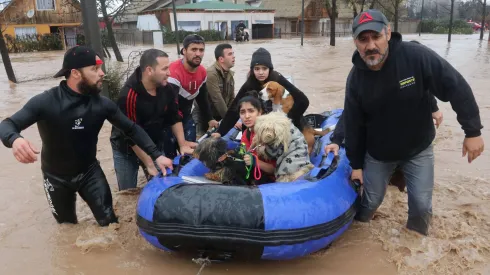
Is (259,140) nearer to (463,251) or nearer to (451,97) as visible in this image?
(451,97)

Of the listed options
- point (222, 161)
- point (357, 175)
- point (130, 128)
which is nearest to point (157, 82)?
point (130, 128)

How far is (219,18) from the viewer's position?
130 feet

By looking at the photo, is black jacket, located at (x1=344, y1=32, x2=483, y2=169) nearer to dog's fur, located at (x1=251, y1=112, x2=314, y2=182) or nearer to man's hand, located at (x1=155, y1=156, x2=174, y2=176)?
dog's fur, located at (x1=251, y1=112, x2=314, y2=182)

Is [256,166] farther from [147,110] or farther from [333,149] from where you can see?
[147,110]

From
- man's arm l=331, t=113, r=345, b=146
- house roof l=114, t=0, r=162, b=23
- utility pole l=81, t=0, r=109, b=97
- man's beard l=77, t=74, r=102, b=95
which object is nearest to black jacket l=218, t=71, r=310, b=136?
man's arm l=331, t=113, r=345, b=146

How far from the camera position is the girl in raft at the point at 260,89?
180 inches

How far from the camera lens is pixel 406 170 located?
359 cm

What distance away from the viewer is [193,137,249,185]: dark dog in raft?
11.8ft

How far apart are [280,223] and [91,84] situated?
193 centimetres

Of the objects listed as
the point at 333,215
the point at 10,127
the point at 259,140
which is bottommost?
the point at 333,215

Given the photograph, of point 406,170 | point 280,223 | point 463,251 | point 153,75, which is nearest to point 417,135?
point 406,170

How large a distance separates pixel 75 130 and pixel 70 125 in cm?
7

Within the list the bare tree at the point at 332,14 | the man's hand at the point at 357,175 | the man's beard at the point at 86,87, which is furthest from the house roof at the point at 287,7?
the man's beard at the point at 86,87

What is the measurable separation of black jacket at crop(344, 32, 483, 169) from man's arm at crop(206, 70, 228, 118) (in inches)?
99.8
